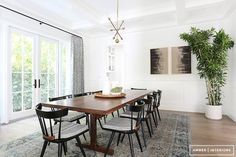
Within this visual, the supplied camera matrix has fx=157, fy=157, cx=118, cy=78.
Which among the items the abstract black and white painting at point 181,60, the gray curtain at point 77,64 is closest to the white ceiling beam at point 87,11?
the gray curtain at point 77,64

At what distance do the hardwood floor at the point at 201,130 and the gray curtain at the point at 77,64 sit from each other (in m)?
1.80

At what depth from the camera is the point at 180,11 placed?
3885 mm

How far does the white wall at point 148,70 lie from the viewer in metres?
4.65

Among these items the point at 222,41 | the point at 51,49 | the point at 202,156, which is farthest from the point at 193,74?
the point at 51,49

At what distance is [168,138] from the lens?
268 centimetres

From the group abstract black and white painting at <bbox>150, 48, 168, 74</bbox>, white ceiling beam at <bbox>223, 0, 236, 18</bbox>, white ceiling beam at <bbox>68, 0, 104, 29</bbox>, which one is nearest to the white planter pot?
abstract black and white painting at <bbox>150, 48, 168, 74</bbox>

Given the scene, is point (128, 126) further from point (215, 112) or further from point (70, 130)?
point (215, 112)

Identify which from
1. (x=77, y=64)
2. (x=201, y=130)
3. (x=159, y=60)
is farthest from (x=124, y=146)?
(x=77, y=64)

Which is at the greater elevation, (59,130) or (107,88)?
(107,88)

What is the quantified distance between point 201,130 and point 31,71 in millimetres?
4319

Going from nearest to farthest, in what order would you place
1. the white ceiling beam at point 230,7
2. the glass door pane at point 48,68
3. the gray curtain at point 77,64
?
the white ceiling beam at point 230,7 < the glass door pane at point 48,68 < the gray curtain at point 77,64

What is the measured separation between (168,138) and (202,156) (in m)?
0.61

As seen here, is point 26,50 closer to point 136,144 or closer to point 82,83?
point 82,83

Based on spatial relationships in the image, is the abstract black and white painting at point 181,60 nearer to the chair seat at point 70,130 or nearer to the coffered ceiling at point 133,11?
the coffered ceiling at point 133,11
